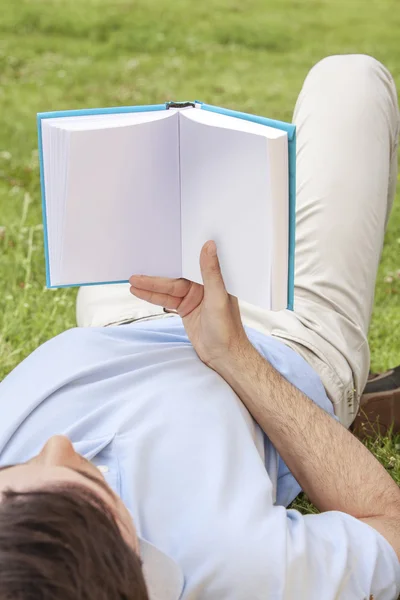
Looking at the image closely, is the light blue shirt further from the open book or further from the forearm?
the open book

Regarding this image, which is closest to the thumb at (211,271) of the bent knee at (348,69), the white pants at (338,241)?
the white pants at (338,241)

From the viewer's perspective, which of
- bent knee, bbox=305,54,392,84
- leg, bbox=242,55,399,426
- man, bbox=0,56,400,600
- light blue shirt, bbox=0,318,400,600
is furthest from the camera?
bent knee, bbox=305,54,392,84

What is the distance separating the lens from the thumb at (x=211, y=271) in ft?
5.99

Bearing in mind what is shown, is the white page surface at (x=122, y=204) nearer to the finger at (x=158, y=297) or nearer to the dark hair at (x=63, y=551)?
the finger at (x=158, y=297)

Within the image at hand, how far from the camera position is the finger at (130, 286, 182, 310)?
1.98 metres

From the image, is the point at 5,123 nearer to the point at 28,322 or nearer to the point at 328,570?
the point at 28,322

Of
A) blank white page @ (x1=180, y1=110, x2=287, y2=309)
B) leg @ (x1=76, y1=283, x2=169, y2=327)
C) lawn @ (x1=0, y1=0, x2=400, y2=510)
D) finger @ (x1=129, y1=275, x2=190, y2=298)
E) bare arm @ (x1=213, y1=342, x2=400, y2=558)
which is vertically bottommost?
bare arm @ (x1=213, y1=342, x2=400, y2=558)

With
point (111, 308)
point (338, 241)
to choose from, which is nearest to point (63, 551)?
point (111, 308)

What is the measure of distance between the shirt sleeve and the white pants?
58 centimetres

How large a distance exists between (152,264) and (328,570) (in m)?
0.76

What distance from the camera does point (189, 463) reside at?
5.43 ft

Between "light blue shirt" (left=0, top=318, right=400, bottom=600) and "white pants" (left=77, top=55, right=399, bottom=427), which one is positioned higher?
"white pants" (left=77, top=55, right=399, bottom=427)

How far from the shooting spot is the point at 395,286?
3588 mm

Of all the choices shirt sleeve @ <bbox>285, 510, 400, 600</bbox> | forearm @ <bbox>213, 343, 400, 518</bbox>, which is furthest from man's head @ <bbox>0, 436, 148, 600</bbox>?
forearm @ <bbox>213, 343, 400, 518</bbox>
